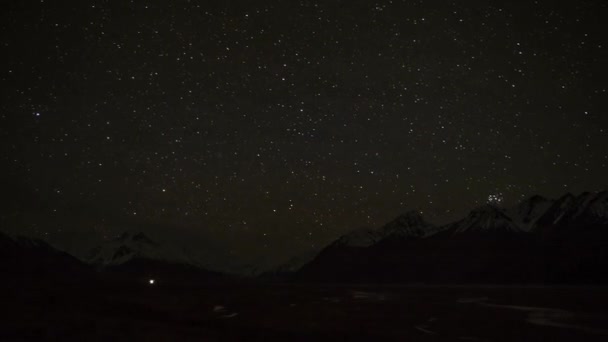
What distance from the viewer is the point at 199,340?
2884 centimetres

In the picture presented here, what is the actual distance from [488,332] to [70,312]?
27881 millimetres

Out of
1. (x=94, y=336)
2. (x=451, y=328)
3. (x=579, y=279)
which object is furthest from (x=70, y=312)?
(x=579, y=279)

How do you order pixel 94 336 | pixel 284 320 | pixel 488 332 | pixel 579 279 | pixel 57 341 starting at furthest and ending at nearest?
pixel 579 279 → pixel 284 320 → pixel 488 332 → pixel 94 336 → pixel 57 341

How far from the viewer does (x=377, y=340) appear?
29844 millimetres

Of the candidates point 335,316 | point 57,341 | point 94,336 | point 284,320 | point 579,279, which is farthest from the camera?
point 579,279

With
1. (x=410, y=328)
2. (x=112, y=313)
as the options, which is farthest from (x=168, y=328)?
(x=410, y=328)

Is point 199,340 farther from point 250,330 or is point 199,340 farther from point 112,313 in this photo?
point 112,313

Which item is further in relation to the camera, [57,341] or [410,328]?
[410,328]

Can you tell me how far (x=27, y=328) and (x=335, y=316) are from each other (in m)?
22.5

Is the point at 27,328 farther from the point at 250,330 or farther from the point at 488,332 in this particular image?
the point at 488,332

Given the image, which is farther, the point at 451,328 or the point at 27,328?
the point at 451,328

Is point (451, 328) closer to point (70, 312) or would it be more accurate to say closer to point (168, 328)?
point (168, 328)

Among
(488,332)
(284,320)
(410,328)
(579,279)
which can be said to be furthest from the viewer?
(579,279)

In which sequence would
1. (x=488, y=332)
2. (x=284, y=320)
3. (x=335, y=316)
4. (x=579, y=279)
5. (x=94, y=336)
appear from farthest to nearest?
(x=579, y=279)
(x=335, y=316)
(x=284, y=320)
(x=488, y=332)
(x=94, y=336)
